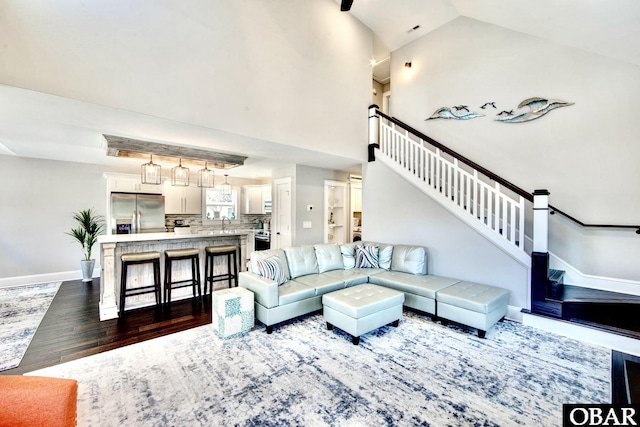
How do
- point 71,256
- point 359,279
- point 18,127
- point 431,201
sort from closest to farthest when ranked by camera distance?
point 18,127 < point 359,279 < point 431,201 < point 71,256

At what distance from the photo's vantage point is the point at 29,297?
172 inches

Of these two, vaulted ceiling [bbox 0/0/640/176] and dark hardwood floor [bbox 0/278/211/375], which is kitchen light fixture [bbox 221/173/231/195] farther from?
dark hardwood floor [bbox 0/278/211/375]

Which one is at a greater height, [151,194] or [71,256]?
[151,194]

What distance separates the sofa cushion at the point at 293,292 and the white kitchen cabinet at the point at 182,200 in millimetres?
4528

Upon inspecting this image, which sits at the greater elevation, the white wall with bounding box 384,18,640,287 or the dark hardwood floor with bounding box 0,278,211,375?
the white wall with bounding box 384,18,640,287

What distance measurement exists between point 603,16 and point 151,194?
818 centimetres

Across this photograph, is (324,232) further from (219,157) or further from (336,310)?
(336,310)

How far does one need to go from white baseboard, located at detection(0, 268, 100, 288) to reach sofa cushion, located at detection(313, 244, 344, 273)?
5017 millimetres

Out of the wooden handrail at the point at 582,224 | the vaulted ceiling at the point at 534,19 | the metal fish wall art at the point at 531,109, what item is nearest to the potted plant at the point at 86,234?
the vaulted ceiling at the point at 534,19

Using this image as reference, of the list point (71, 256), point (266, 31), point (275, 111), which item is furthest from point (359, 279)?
point (71, 256)

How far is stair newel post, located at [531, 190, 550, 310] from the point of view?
3287 mm

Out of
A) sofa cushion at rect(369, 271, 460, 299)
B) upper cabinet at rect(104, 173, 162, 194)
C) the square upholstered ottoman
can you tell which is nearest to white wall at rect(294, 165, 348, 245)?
sofa cushion at rect(369, 271, 460, 299)

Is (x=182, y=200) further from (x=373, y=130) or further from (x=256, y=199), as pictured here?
(x=373, y=130)

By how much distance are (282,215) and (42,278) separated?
4857 millimetres
